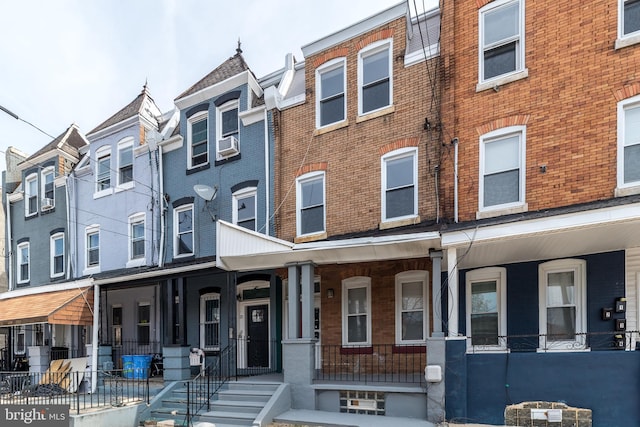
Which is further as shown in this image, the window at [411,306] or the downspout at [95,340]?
the downspout at [95,340]

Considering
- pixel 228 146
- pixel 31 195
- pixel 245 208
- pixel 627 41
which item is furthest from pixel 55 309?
pixel 627 41

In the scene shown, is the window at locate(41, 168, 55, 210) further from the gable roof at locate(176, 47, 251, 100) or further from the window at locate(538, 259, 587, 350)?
the window at locate(538, 259, 587, 350)

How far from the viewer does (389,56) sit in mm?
11062

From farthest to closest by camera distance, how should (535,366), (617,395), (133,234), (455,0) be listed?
(133,234) < (455,0) < (535,366) < (617,395)

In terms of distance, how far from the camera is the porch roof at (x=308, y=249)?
8.80 metres

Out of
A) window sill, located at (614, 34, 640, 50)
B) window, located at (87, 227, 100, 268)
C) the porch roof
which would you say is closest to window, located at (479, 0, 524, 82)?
window sill, located at (614, 34, 640, 50)

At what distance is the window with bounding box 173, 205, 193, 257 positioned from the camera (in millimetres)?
14023

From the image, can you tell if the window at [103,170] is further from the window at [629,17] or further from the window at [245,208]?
the window at [629,17]

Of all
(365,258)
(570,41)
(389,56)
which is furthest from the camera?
(389,56)

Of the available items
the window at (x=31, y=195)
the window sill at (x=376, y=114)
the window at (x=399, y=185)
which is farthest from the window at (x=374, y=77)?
the window at (x=31, y=195)

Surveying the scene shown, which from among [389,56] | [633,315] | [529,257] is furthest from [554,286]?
[389,56]

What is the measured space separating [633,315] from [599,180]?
265 centimetres

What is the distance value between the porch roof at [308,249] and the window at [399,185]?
158 centimetres

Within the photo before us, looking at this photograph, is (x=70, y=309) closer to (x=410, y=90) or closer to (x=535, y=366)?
(x=410, y=90)
